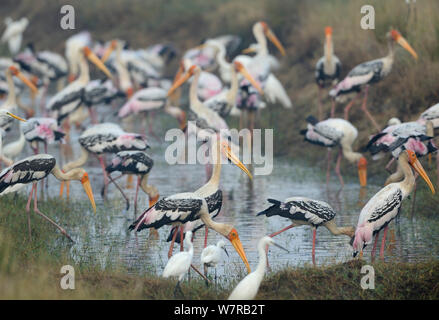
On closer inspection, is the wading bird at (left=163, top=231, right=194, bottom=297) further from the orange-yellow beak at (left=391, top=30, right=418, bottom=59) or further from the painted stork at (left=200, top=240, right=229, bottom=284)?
the orange-yellow beak at (left=391, top=30, right=418, bottom=59)

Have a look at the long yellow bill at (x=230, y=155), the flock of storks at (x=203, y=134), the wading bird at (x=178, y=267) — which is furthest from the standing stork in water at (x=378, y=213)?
the wading bird at (x=178, y=267)

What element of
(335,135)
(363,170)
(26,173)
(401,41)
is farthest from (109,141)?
(401,41)

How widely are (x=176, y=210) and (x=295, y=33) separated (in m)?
12.1

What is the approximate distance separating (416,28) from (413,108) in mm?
2126

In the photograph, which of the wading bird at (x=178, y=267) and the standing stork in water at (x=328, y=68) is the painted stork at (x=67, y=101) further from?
the wading bird at (x=178, y=267)

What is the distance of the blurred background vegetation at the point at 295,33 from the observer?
43.4ft

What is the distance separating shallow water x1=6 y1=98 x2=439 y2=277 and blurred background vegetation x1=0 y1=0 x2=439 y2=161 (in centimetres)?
171

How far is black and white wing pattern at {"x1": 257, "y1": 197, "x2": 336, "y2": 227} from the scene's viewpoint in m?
7.81

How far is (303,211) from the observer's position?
7809 millimetres

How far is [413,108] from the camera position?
12.7m

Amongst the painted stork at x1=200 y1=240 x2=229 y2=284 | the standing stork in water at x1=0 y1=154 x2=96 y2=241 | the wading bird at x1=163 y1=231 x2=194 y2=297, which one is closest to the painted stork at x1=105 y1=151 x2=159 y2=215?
the standing stork in water at x1=0 y1=154 x2=96 y2=241

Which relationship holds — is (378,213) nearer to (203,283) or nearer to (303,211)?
(303,211)

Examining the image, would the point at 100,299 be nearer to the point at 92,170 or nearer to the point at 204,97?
the point at 92,170
